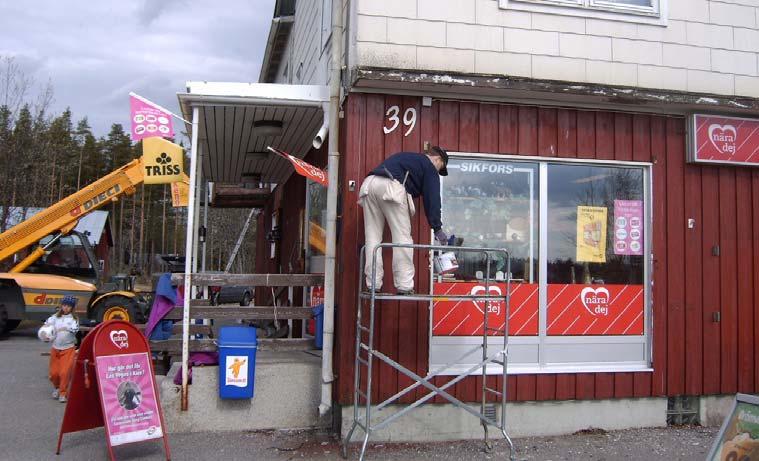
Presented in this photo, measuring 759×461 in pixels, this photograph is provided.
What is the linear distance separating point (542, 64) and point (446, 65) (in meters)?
1.04

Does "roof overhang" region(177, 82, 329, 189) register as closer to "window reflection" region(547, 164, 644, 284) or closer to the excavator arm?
"window reflection" region(547, 164, 644, 284)

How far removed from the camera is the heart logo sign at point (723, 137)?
22.9 feet

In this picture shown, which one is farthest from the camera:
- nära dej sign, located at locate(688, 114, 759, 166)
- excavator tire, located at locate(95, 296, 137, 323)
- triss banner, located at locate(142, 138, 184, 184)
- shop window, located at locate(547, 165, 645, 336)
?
excavator tire, located at locate(95, 296, 137, 323)

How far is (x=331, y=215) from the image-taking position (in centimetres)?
624

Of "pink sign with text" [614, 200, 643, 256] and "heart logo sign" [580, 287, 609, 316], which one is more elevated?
"pink sign with text" [614, 200, 643, 256]

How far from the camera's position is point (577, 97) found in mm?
6500

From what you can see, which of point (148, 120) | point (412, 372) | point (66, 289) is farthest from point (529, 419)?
point (66, 289)

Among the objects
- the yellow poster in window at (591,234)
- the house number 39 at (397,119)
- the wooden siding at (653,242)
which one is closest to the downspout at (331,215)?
the wooden siding at (653,242)

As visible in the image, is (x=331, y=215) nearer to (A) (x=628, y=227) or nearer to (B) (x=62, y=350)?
(A) (x=628, y=227)

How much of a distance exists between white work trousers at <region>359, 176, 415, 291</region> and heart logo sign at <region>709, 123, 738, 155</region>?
364 centimetres

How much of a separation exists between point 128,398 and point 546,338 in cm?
398

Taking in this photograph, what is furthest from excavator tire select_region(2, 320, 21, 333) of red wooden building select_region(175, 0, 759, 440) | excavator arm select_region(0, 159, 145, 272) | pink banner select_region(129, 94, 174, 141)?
pink banner select_region(129, 94, 174, 141)

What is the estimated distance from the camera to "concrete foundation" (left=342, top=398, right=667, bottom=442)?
6.10 meters

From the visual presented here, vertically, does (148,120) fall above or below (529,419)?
above
